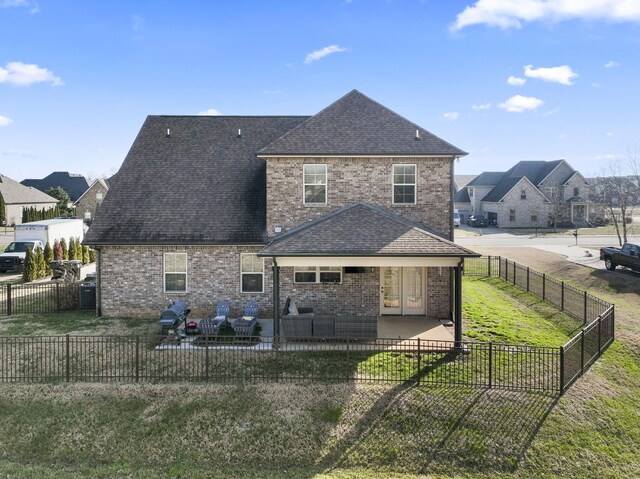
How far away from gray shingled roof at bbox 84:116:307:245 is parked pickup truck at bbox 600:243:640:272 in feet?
65.0

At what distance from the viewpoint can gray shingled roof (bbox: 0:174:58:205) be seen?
58625 mm

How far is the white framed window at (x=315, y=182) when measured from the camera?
16.9m

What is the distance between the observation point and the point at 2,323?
54.3 feet

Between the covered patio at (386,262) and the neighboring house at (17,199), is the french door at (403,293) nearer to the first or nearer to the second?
the covered patio at (386,262)

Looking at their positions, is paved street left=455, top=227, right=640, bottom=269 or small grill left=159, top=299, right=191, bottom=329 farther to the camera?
paved street left=455, top=227, right=640, bottom=269

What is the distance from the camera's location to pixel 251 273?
1702 cm

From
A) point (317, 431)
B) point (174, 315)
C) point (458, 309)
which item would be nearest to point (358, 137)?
point (458, 309)

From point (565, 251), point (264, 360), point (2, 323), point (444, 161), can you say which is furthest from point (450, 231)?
point (565, 251)

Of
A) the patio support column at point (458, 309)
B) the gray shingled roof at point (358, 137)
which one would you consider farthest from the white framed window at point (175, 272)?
the patio support column at point (458, 309)

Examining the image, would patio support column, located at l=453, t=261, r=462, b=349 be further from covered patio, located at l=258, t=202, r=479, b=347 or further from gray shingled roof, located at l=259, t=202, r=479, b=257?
gray shingled roof, located at l=259, t=202, r=479, b=257

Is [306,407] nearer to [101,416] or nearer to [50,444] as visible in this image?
[101,416]

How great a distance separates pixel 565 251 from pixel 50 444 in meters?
36.7

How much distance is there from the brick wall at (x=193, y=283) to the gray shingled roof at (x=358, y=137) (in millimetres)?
4099

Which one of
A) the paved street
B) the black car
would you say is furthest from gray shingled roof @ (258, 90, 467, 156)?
the black car
